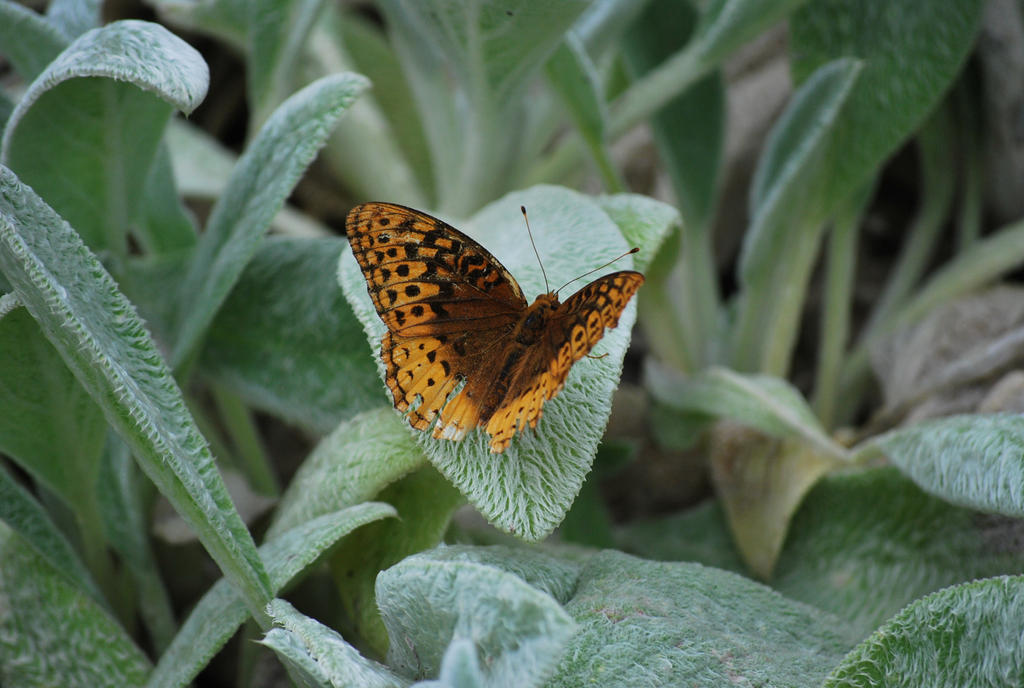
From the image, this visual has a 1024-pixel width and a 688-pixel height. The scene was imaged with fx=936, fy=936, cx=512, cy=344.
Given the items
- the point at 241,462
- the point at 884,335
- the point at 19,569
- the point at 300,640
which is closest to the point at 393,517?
the point at 300,640

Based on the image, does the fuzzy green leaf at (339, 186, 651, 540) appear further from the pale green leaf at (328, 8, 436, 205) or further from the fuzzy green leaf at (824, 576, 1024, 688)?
the pale green leaf at (328, 8, 436, 205)

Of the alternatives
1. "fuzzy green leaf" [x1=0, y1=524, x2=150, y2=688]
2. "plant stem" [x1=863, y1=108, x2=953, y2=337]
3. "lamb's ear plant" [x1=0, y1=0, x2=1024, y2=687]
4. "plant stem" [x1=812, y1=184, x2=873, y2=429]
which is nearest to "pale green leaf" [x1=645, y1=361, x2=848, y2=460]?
"lamb's ear plant" [x1=0, y1=0, x2=1024, y2=687]

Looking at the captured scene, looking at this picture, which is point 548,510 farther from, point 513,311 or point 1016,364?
point 1016,364

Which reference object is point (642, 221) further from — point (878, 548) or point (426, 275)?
point (878, 548)

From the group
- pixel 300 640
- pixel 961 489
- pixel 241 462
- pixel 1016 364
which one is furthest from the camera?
pixel 241 462

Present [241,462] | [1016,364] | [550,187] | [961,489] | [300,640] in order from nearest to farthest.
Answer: [300,640] < [961,489] < [550,187] < [1016,364] < [241,462]

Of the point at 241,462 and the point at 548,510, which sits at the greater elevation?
the point at 548,510

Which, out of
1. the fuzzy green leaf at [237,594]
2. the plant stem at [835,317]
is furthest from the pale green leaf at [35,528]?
the plant stem at [835,317]
